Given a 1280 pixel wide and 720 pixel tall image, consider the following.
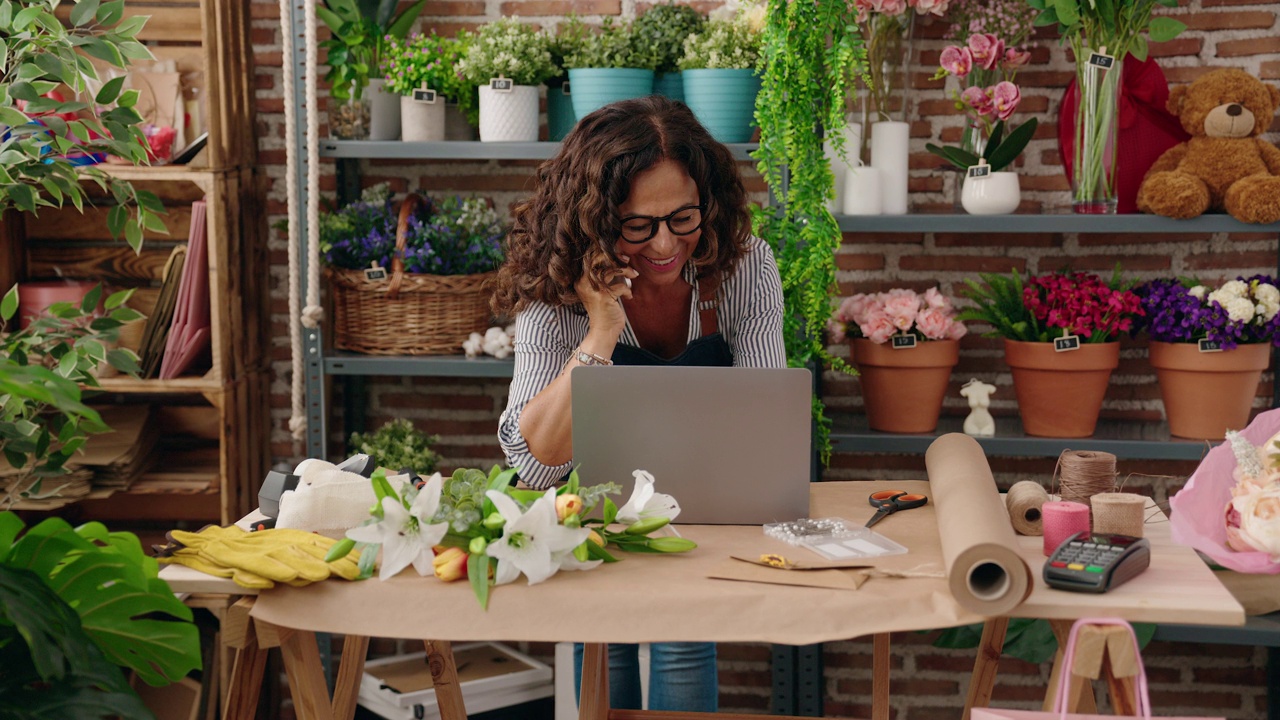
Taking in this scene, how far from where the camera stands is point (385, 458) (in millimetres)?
2717

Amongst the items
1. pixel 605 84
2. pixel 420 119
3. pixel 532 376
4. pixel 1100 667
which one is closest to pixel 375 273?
pixel 420 119

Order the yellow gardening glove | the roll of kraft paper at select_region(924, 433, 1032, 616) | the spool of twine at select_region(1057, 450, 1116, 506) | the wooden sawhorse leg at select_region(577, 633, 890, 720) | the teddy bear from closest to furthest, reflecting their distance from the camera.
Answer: the roll of kraft paper at select_region(924, 433, 1032, 616) → the yellow gardening glove → the spool of twine at select_region(1057, 450, 1116, 506) → the wooden sawhorse leg at select_region(577, 633, 890, 720) → the teddy bear

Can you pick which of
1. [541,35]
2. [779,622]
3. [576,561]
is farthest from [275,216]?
[779,622]

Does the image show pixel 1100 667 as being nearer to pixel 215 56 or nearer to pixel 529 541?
pixel 529 541

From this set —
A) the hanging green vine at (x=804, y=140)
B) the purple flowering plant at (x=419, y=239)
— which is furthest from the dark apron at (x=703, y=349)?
the purple flowering plant at (x=419, y=239)

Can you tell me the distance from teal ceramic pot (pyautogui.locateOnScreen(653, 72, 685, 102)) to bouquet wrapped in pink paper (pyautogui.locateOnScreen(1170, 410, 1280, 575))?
4.95ft

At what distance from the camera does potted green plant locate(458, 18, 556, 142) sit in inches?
100

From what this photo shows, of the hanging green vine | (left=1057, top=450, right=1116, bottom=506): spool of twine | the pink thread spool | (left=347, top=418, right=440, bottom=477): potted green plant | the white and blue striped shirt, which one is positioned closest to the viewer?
the pink thread spool

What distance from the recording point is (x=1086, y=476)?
159cm

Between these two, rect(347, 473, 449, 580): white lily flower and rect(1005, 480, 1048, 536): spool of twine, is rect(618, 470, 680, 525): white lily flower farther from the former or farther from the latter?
rect(1005, 480, 1048, 536): spool of twine

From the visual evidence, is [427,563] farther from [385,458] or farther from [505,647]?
[505,647]

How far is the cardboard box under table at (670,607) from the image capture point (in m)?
1.25

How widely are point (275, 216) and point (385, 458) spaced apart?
0.75 m

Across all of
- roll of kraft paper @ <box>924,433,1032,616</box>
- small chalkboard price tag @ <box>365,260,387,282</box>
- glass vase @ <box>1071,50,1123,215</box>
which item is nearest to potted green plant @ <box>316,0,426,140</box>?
small chalkboard price tag @ <box>365,260,387,282</box>
